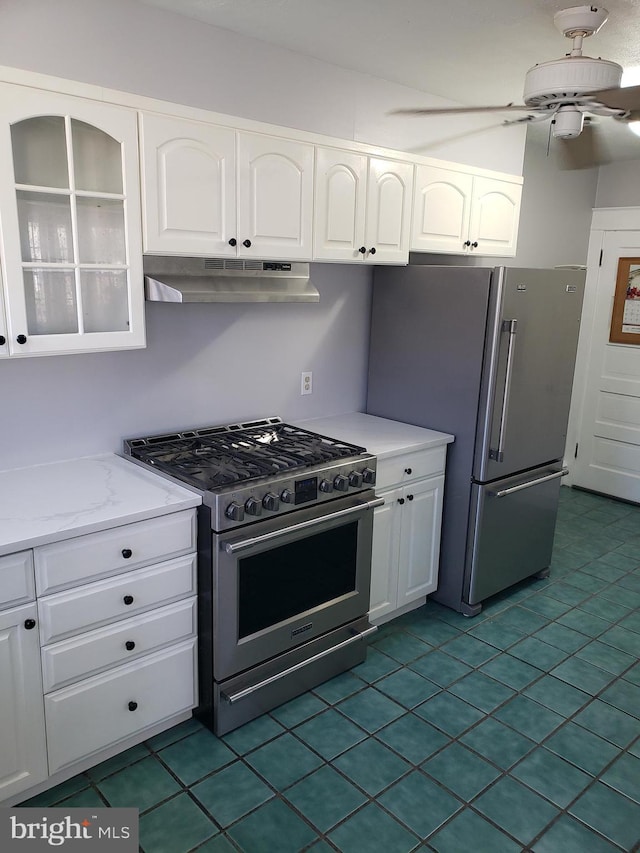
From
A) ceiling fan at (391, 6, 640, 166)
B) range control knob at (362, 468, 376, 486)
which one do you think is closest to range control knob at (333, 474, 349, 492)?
range control knob at (362, 468, 376, 486)

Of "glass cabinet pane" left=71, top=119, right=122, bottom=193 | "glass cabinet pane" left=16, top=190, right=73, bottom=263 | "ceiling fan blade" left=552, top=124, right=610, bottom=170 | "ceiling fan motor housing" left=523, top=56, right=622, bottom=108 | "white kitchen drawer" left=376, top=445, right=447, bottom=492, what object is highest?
"ceiling fan motor housing" left=523, top=56, right=622, bottom=108

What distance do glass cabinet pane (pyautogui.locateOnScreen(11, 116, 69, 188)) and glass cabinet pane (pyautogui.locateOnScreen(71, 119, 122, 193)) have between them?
0.04m

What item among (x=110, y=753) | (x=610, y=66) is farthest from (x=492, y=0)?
(x=110, y=753)

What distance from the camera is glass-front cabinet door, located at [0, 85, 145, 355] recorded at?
194cm

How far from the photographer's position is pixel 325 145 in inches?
105

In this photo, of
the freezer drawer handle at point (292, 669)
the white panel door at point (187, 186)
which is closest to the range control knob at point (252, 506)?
the freezer drawer handle at point (292, 669)

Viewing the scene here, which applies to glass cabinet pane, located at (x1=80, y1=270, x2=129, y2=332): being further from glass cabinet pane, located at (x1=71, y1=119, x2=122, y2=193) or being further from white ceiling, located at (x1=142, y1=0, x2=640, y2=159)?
white ceiling, located at (x1=142, y1=0, x2=640, y2=159)

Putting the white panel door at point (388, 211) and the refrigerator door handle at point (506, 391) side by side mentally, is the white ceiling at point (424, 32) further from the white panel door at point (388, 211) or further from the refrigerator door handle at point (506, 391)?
the refrigerator door handle at point (506, 391)

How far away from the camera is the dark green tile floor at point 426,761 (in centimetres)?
198

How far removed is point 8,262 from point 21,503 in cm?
75

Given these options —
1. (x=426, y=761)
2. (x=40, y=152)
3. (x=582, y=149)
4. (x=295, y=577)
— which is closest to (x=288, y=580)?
(x=295, y=577)

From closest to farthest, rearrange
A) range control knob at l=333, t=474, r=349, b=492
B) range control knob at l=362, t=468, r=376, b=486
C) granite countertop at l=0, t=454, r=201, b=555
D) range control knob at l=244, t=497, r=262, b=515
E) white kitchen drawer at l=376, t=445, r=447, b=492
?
granite countertop at l=0, t=454, r=201, b=555 < range control knob at l=244, t=497, r=262, b=515 < range control knob at l=333, t=474, r=349, b=492 < range control knob at l=362, t=468, r=376, b=486 < white kitchen drawer at l=376, t=445, r=447, b=492

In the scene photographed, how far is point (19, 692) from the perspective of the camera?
1.90 metres

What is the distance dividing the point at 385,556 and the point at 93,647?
4.59 feet
